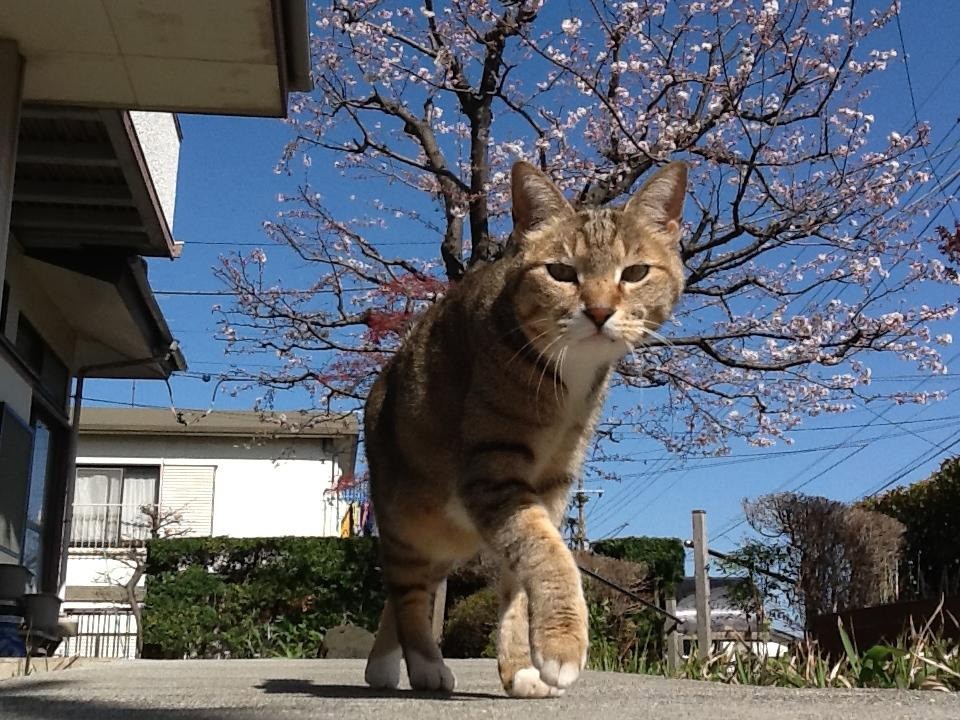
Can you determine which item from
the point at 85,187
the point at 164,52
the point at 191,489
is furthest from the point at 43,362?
the point at 191,489

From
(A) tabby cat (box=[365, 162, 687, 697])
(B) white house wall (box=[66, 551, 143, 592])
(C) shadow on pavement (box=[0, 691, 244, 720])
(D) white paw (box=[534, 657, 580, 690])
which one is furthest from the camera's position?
(B) white house wall (box=[66, 551, 143, 592])

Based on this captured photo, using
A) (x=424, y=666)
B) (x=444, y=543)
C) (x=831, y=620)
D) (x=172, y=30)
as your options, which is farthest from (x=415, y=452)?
(x=831, y=620)

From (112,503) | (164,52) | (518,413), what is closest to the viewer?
(518,413)

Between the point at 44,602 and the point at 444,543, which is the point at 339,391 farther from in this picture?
the point at 444,543

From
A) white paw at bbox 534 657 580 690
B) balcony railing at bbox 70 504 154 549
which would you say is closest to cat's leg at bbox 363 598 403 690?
white paw at bbox 534 657 580 690

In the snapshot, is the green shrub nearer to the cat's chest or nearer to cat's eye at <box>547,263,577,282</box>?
the cat's chest

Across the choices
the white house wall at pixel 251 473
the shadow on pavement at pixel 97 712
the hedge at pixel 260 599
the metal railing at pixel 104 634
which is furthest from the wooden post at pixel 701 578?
the white house wall at pixel 251 473

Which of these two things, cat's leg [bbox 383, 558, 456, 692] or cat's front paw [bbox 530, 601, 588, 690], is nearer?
cat's front paw [bbox 530, 601, 588, 690]

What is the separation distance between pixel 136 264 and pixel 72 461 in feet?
9.60

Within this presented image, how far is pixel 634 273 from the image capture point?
10.4 ft

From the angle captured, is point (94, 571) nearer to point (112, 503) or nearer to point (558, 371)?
point (112, 503)

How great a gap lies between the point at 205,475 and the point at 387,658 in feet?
Answer: 49.4

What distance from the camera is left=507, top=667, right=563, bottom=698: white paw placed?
2605 millimetres

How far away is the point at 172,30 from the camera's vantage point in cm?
446
